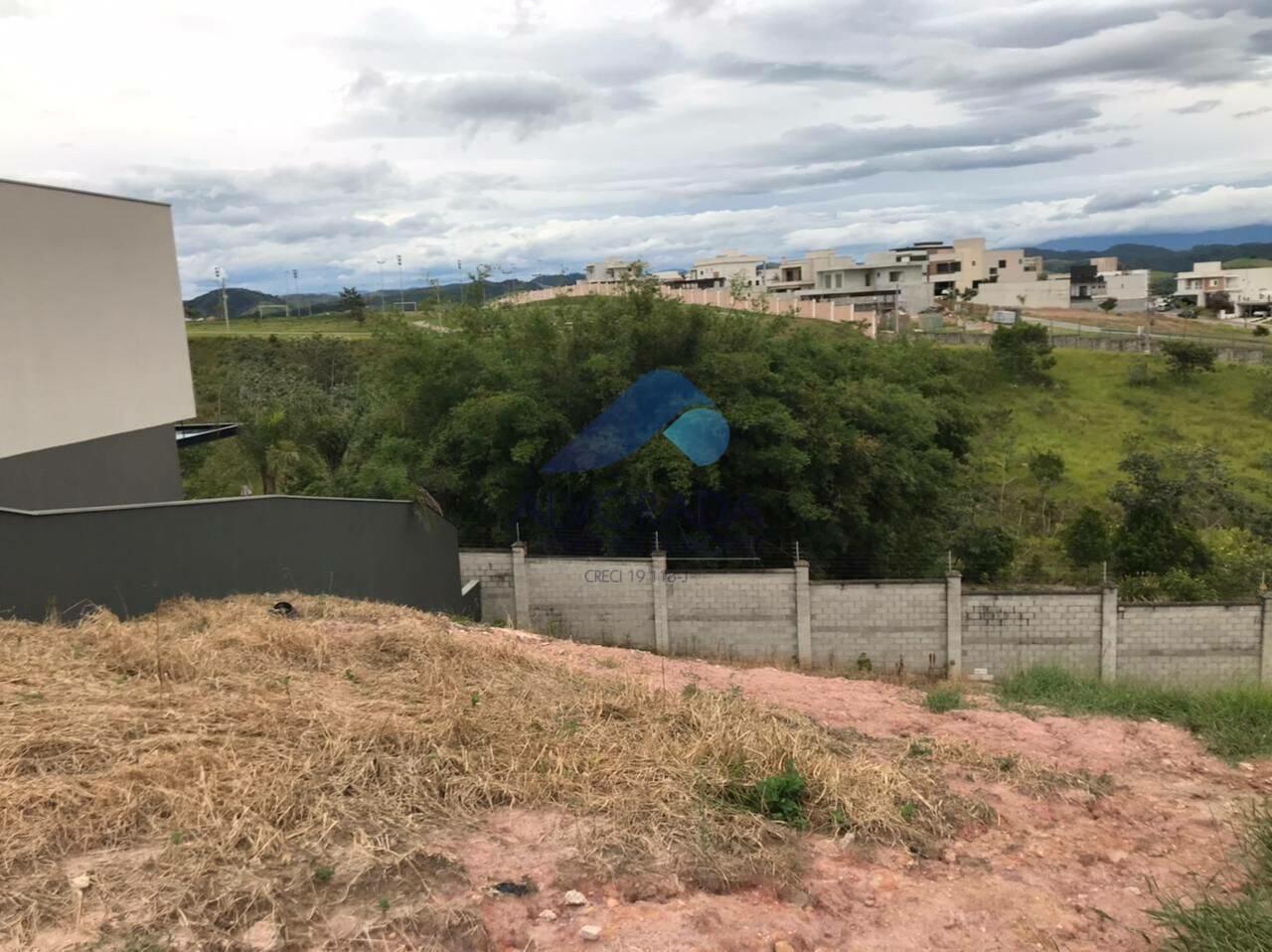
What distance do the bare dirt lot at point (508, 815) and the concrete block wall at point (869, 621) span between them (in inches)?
199

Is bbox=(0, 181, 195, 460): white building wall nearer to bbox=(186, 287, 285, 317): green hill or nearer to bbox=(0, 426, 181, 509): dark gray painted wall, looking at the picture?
bbox=(0, 426, 181, 509): dark gray painted wall

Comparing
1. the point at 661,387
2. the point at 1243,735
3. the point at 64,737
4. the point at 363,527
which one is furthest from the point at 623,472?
the point at 64,737

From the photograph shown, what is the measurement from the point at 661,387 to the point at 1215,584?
322 inches

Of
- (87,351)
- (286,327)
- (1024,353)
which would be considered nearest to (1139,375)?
(1024,353)

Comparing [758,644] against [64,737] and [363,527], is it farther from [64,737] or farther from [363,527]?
[64,737]

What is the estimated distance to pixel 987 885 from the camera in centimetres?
369

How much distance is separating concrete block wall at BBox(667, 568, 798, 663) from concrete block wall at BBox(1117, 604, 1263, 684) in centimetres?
384

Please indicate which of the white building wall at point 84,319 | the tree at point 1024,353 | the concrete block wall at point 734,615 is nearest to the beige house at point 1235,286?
the tree at point 1024,353

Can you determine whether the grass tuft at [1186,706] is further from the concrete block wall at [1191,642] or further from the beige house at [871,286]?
the beige house at [871,286]

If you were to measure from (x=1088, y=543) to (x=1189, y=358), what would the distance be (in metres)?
19.3

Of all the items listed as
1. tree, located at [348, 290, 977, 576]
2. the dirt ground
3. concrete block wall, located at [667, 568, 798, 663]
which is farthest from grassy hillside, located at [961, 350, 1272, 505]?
the dirt ground

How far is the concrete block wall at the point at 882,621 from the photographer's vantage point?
10.8m

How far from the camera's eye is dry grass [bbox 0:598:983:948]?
3.13 meters

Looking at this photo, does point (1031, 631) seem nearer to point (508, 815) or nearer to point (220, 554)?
point (508, 815)
